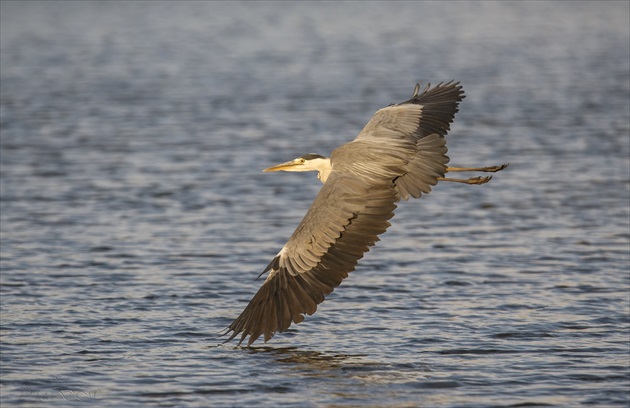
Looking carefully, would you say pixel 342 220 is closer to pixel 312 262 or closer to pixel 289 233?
pixel 312 262

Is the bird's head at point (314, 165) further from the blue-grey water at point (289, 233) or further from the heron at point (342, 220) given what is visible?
the blue-grey water at point (289, 233)

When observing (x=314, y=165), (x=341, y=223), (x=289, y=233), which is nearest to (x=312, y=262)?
(x=341, y=223)

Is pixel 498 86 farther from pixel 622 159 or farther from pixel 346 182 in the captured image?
pixel 346 182

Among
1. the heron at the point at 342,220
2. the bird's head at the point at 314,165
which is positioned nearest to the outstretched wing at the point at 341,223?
the heron at the point at 342,220

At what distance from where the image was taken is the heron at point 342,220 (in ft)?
30.6

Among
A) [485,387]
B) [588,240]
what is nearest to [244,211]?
[588,240]

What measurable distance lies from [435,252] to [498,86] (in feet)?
43.8

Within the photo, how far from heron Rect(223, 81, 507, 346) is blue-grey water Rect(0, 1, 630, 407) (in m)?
0.51

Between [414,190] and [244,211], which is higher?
[414,190]

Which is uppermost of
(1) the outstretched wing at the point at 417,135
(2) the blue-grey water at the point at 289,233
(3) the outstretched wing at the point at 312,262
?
(1) the outstretched wing at the point at 417,135

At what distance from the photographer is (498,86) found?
85.8 ft

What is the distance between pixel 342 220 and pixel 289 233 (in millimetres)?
4836

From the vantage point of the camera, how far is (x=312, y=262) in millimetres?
9383

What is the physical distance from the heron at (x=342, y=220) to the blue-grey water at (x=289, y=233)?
20.1 inches
